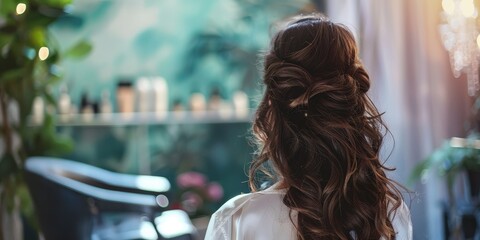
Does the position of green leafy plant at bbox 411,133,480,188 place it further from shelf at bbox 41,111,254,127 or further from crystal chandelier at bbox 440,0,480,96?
shelf at bbox 41,111,254,127

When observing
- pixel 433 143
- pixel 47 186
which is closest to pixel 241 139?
pixel 433 143

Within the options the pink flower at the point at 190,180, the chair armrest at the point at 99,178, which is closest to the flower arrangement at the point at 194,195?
the pink flower at the point at 190,180

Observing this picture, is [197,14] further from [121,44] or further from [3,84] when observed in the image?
[3,84]

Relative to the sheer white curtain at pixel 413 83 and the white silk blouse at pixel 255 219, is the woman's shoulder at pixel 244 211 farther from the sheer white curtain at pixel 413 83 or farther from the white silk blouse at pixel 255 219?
the sheer white curtain at pixel 413 83

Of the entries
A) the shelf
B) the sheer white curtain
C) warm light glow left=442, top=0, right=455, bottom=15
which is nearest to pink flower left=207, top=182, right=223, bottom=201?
the shelf

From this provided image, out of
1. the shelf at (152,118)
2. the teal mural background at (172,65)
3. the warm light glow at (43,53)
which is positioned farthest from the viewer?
the teal mural background at (172,65)

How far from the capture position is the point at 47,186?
2.96m

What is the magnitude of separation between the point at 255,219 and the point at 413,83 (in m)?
2.21

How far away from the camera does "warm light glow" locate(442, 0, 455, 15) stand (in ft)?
10.4

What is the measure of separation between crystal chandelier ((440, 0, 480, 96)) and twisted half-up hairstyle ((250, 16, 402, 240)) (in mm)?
1865

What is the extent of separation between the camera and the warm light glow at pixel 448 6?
10.4ft

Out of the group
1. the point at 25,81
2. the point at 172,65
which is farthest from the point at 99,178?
the point at 172,65

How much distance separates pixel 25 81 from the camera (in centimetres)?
324

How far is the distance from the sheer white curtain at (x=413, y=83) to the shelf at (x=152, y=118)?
39.3 inches
